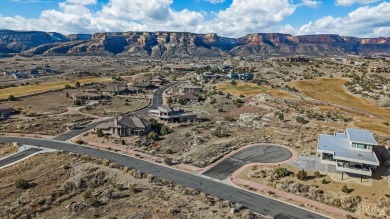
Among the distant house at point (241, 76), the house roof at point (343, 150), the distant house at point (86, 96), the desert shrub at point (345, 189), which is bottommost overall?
the desert shrub at point (345, 189)

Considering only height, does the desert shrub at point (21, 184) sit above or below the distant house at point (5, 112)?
below

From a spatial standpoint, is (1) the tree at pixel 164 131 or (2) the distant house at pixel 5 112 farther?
(2) the distant house at pixel 5 112

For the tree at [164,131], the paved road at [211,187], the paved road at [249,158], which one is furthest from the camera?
the tree at [164,131]

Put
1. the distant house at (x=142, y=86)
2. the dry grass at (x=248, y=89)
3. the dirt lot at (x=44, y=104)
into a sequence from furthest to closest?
the distant house at (x=142, y=86) → the dry grass at (x=248, y=89) → the dirt lot at (x=44, y=104)

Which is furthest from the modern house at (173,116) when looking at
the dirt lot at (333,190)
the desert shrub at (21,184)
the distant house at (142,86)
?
the distant house at (142,86)

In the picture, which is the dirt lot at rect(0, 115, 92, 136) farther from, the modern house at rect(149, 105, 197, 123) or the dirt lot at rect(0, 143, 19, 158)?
the modern house at rect(149, 105, 197, 123)

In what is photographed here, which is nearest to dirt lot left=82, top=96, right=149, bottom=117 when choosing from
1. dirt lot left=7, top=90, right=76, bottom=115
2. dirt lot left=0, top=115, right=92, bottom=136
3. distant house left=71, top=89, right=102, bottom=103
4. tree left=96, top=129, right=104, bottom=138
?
distant house left=71, top=89, right=102, bottom=103

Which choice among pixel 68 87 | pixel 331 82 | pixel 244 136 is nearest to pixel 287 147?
pixel 244 136

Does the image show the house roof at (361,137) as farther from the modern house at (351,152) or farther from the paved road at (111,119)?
the paved road at (111,119)
